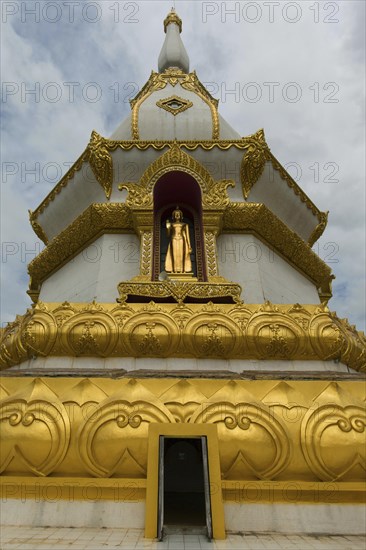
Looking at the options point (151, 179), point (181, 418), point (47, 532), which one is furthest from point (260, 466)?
point (151, 179)

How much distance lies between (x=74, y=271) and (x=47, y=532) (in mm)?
5516

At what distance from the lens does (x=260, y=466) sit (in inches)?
143

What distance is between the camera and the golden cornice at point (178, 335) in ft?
17.0

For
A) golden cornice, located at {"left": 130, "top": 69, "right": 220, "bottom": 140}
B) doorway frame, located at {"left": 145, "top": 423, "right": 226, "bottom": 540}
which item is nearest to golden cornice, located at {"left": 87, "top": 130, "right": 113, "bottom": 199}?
golden cornice, located at {"left": 130, "top": 69, "right": 220, "bottom": 140}

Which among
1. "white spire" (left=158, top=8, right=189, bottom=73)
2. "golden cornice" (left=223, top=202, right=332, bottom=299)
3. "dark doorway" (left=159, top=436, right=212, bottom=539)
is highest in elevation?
"white spire" (left=158, top=8, right=189, bottom=73)

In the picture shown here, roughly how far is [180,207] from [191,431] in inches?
213

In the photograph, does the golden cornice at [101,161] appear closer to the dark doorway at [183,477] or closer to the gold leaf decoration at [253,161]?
the gold leaf decoration at [253,161]

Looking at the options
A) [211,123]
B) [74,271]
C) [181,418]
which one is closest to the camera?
[181,418]

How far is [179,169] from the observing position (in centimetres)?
781

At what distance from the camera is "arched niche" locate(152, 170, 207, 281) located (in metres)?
7.54

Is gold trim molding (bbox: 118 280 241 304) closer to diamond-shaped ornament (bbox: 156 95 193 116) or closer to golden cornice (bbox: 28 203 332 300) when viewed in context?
golden cornice (bbox: 28 203 332 300)

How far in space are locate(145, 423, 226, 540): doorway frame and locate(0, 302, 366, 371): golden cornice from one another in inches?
65.1

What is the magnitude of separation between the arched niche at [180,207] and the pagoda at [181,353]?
0.03 metres

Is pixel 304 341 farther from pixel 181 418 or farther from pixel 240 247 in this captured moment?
pixel 240 247
